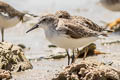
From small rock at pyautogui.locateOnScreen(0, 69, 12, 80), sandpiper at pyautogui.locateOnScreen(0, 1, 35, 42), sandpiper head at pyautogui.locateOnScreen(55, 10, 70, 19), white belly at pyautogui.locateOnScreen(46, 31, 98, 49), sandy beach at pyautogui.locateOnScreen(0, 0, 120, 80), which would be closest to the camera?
small rock at pyautogui.locateOnScreen(0, 69, 12, 80)

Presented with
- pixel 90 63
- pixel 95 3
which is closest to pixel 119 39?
pixel 90 63

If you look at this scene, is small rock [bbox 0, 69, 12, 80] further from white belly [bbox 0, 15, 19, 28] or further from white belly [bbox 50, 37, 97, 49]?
white belly [bbox 0, 15, 19, 28]

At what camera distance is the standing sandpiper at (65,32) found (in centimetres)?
618

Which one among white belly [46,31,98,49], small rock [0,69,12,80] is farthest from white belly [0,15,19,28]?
small rock [0,69,12,80]

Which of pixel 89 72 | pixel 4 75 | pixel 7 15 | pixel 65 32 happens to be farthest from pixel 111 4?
pixel 89 72

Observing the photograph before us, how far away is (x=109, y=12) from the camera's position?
13.8m

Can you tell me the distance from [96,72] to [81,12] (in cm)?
884

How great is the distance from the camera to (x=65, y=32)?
20.4 ft

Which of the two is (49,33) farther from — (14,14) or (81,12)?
(81,12)

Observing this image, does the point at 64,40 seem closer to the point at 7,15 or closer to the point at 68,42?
the point at 68,42

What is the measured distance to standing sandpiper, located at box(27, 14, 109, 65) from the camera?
618 cm

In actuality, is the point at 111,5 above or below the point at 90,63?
above

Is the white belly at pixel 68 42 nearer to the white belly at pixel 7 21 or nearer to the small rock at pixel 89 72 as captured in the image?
the small rock at pixel 89 72

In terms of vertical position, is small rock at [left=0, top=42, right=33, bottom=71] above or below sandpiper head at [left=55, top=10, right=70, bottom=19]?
below
